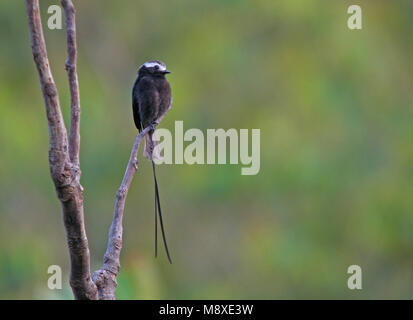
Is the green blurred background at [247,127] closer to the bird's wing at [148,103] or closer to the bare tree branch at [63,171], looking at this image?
the bird's wing at [148,103]

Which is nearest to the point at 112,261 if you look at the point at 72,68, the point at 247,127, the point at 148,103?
the point at 72,68

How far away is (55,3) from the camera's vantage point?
7910mm

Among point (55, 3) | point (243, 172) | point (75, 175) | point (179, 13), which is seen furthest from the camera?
point (179, 13)

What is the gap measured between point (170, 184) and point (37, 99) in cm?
176

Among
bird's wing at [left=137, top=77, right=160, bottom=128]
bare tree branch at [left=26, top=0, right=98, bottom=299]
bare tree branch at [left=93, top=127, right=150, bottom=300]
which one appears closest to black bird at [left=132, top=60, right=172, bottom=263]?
bird's wing at [left=137, top=77, right=160, bottom=128]

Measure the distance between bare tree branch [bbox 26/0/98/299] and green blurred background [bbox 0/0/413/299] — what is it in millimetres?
5622

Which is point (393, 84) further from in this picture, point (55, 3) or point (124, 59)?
point (55, 3)

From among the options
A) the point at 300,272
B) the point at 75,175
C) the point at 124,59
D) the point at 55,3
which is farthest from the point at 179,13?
the point at 75,175

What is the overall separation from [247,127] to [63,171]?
6591 millimetres

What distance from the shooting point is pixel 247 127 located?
28.2 ft

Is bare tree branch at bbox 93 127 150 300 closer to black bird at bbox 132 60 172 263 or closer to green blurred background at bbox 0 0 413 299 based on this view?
black bird at bbox 132 60 172 263

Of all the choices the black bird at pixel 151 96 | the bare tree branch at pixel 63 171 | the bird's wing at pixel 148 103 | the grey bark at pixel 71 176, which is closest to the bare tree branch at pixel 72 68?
the grey bark at pixel 71 176

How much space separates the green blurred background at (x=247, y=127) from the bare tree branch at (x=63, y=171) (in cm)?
562

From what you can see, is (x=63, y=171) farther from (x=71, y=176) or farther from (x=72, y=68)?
(x=72, y=68)
